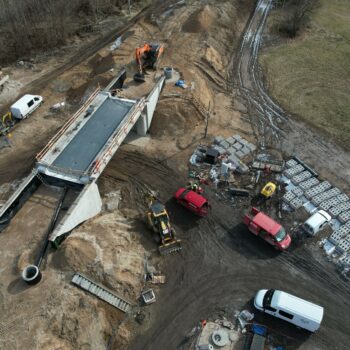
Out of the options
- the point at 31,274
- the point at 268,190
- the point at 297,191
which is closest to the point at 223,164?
the point at 268,190

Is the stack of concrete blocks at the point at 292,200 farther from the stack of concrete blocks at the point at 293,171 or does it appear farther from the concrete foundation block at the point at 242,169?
the concrete foundation block at the point at 242,169

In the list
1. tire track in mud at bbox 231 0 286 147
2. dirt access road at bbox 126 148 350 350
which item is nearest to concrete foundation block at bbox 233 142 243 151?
tire track in mud at bbox 231 0 286 147

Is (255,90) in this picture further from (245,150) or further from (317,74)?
(245,150)

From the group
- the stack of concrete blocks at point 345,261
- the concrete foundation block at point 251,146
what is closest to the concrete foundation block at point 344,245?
the stack of concrete blocks at point 345,261

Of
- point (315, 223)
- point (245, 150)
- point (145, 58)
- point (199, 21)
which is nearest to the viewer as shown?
point (315, 223)

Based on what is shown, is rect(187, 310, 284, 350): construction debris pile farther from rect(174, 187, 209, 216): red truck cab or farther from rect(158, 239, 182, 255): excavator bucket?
rect(174, 187, 209, 216): red truck cab

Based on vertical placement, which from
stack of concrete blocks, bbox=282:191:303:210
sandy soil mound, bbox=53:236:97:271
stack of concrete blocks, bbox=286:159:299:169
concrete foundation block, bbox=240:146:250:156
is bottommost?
stack of concrete blocks, bbox=282:191:303:210
